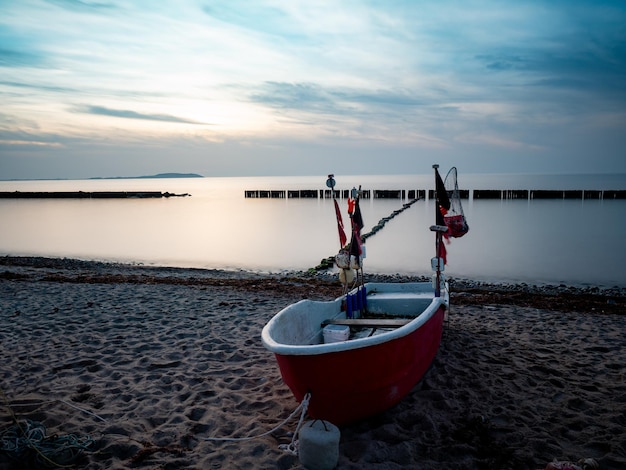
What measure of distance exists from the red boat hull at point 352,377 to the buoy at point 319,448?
423mm

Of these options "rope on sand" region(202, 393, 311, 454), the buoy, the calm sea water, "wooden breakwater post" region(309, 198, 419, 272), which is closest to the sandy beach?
"rope on sand" region(202, 393, 311, 454)

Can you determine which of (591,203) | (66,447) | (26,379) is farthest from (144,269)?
(591,203)

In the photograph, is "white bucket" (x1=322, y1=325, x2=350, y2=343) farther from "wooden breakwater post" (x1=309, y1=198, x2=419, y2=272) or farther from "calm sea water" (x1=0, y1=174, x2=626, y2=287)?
"calm sea water" (x1=0, y1=174, x2=626, y2=287)

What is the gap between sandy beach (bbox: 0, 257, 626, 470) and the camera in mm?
4066

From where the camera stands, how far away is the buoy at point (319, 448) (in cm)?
363

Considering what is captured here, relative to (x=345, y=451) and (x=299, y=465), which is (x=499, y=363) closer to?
(x=345, y=451)

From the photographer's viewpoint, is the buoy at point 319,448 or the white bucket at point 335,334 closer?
the buoy at point 319,448

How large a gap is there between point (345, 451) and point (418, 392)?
4.96ft

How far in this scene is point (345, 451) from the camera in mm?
4074

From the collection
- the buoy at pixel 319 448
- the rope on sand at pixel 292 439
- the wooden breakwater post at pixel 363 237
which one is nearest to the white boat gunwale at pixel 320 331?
the rope on sand at pixel 292 439

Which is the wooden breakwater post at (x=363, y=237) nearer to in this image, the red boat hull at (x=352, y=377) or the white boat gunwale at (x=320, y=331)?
the white boat gunwale at (x=320, y=331)

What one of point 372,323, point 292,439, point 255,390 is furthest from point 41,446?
point 372,323

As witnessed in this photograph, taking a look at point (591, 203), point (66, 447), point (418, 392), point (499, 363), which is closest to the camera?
point (66, 447)

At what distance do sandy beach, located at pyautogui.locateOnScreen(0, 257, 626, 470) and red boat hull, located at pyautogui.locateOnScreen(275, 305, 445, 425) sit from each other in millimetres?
247
